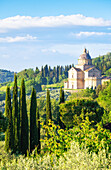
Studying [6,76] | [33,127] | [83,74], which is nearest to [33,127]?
[33,127]

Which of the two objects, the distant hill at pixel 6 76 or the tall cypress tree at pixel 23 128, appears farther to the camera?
the distant hill at pixel 6 76

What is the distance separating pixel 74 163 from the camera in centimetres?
538

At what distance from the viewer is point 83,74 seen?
6412 cm

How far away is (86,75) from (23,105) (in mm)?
45419

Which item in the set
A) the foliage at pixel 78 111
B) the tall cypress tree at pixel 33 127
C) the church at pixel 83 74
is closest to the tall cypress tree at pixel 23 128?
the tall cypress tree at pixel 33 127

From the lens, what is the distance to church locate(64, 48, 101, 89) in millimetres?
62438

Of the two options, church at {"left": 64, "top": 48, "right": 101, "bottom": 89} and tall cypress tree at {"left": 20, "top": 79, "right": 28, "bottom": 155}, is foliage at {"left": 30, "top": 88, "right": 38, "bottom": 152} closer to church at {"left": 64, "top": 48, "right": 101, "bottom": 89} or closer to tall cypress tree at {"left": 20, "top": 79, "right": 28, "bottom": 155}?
tall cypress tree at {"left": 20, "top": 79, "right": 28, "bottom": 155}

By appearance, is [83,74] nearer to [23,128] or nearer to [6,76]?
[23,128]

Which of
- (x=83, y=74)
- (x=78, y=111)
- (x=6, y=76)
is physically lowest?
(x=78, y=111)

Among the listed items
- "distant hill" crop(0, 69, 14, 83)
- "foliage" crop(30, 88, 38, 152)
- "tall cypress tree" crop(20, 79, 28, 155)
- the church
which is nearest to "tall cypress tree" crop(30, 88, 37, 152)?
"foliage" crop(30, 88, 38, 152)

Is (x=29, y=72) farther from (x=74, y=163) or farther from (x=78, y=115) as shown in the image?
(x=74, y=163)

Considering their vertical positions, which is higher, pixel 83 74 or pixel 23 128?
A: pixel 83 74

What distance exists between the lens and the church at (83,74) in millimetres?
62438

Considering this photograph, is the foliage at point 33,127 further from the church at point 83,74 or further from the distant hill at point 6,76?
the distant hill at point 6,76
